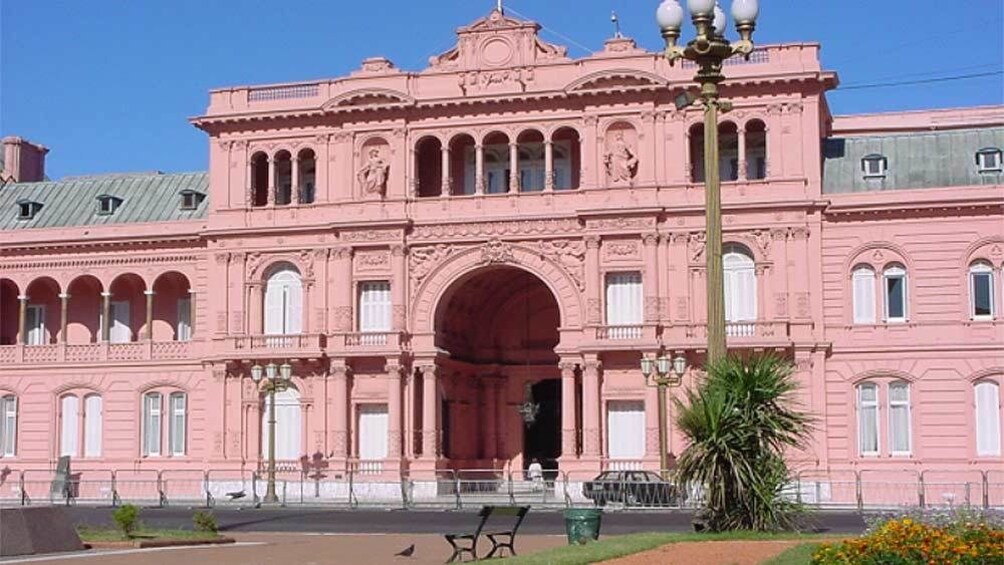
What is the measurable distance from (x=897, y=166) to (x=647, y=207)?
965cm

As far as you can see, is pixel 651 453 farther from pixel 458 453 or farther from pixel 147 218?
pixel 147 218

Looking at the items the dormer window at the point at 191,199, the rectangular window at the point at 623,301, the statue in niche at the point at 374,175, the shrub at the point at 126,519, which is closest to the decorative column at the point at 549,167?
the rectangular window at the point at 623,301

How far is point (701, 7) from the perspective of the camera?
22578mm

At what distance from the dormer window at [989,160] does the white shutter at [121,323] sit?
35870 millimetres

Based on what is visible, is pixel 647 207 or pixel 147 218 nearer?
pixel 647 207

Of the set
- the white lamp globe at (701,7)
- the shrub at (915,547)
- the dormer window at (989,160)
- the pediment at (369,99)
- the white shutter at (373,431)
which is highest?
the pediment at (369,99)

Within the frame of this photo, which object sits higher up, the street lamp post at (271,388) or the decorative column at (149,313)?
the decorative column at (149,313)

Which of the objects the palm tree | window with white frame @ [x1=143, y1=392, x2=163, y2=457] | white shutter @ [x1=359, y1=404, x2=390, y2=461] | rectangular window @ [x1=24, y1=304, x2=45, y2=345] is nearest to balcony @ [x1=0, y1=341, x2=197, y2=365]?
rectangular window @ [x1=24, y1=304, x2=45, y2=345]

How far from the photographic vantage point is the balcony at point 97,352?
6219 centimetres

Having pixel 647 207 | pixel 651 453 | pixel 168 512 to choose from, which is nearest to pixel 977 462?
pixel 651 453

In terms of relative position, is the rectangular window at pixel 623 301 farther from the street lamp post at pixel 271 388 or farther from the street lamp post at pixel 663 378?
the street lamp post at pixel 271 388

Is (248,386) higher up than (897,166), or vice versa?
(897,166)

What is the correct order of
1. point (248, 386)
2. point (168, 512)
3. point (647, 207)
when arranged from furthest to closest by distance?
point (248, 386)
point (647, 207)
point (168, 512)

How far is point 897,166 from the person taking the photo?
56062 mm
